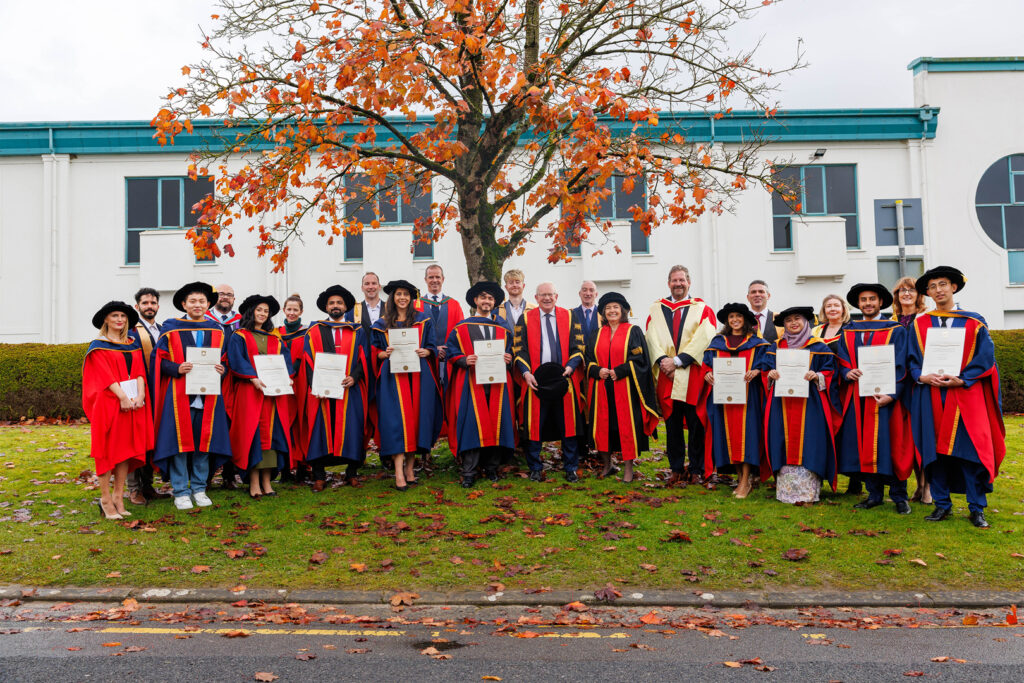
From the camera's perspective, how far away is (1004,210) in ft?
75.6

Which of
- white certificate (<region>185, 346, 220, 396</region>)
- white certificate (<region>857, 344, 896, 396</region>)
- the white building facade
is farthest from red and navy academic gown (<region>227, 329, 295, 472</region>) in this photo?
the white building facade

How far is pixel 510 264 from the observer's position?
22578 mm

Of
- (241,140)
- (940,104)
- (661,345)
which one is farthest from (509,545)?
(940,104)

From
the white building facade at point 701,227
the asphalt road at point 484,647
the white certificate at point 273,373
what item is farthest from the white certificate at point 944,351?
the white building facade at point 701,227

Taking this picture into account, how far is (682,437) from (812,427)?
163 centimetres

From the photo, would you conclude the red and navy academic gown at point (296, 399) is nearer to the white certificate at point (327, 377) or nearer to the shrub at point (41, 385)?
the white certificate at point (327, 377)

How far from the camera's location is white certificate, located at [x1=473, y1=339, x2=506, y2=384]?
9.27 meters

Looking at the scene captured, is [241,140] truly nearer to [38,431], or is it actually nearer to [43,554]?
[43,554]

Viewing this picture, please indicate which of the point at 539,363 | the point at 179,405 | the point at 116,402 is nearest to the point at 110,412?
the point at 116,402

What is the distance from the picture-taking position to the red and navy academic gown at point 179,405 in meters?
8.39

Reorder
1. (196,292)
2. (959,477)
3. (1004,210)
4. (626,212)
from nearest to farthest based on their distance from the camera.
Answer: (959,477) → (196,292) → (626,212) → (1004,210)

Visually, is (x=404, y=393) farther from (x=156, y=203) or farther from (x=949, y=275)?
(x=156, y=203)

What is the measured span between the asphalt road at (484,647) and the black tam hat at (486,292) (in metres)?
4.33

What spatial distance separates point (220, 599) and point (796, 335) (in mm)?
6238
